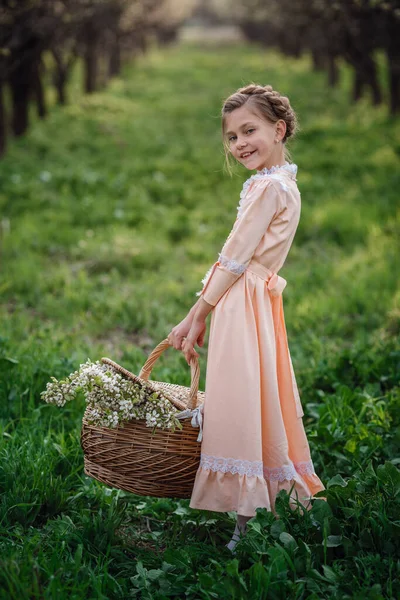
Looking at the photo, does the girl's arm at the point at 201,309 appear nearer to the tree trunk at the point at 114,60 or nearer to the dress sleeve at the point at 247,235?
the dress sleeve at the point at 247,235

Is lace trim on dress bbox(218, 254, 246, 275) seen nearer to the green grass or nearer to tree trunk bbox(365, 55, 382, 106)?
the green grass

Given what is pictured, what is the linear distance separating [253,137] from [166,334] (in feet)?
8.22

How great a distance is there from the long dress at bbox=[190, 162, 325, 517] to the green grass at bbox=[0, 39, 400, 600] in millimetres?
177

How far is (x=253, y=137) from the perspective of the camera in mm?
2465

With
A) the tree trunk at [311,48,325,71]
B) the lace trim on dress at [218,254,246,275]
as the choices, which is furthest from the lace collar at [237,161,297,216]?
the tree trunk at [311,48,325,71]

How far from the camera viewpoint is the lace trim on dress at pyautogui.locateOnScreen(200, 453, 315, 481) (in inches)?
93.3

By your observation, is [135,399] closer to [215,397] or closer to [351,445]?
[215,397]

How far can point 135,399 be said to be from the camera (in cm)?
232

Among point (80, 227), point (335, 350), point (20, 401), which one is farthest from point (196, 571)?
point (80, 227)


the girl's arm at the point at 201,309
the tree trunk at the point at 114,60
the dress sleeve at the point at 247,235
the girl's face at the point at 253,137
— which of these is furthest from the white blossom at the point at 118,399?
the tree trunk at the point at 114,60

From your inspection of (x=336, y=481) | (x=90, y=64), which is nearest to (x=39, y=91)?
(x=90, y=64)

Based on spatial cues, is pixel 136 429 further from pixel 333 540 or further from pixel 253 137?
pixel 253 137

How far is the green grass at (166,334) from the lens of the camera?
221 cm

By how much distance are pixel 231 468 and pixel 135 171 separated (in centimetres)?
715
